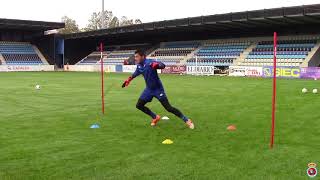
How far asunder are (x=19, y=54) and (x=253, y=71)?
1673 inches

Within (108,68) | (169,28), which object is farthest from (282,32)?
(108,68)

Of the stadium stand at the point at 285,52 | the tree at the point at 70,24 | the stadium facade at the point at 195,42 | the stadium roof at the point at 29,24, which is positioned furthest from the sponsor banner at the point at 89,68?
the tree at the point at 70,24

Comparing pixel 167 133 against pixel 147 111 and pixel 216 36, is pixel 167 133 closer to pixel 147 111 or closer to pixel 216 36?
pixel 147 111

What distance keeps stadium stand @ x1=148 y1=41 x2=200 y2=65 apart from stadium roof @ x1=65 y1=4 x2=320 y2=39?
4.44 meters

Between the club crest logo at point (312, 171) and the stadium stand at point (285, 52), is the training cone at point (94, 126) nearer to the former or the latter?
the club crest logo at point (312, 171)

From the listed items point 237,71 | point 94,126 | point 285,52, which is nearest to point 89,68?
point 237,71

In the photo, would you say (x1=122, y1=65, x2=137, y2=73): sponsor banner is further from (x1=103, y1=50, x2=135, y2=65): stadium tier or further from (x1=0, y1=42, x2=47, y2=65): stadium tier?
(x1=0, y1=42, x2=47, y2=65): stadium tier

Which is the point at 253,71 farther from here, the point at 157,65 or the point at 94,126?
the point at 157,65

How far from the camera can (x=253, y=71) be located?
38656mm

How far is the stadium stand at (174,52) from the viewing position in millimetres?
53406

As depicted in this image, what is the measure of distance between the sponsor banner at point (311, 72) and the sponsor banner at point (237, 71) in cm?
650

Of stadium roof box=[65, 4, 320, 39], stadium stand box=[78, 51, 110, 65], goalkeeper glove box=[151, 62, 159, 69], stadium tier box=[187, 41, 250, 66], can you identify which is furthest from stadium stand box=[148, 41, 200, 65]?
goalkeeper glove box=[151, 62, 159, 69]

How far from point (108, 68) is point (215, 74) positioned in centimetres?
1973

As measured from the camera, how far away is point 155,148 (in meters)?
7.58
